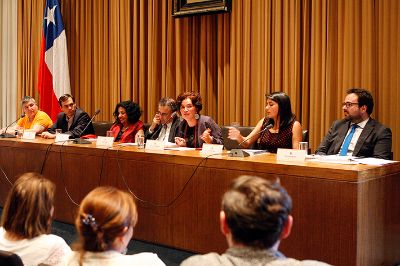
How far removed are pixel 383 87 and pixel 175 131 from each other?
1729 millimetres

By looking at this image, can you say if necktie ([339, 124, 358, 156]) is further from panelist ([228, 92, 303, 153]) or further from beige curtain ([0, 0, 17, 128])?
beige curtain ([0, 0, 17, 128])

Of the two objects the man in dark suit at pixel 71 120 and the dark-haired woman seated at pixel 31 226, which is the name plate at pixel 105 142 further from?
the dark-haired woman seated at pixel 31 226

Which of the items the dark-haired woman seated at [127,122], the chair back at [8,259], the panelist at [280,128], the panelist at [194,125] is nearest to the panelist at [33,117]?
the dark-haired woman seated at [127,122]

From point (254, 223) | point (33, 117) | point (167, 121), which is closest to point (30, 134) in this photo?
point (33, 117)

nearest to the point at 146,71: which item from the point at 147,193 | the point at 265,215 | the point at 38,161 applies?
the point at 38,161

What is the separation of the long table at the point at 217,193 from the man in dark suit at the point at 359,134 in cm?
57

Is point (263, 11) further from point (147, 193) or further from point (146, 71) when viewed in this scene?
point (147, 193)

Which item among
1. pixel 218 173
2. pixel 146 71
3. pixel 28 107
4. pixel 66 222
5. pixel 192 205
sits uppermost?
pixel 146 71

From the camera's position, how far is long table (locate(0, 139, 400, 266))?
251 cm

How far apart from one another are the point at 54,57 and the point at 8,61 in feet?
3.96

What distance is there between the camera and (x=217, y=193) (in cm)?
A: 299

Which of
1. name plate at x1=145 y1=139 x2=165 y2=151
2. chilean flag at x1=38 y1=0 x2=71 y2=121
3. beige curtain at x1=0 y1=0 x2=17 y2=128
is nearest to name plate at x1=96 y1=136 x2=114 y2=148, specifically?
name plate at x1=145 y1=139 x2=165 y2=151

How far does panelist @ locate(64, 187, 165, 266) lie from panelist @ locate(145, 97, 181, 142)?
2.93m

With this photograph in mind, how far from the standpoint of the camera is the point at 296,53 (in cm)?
453
